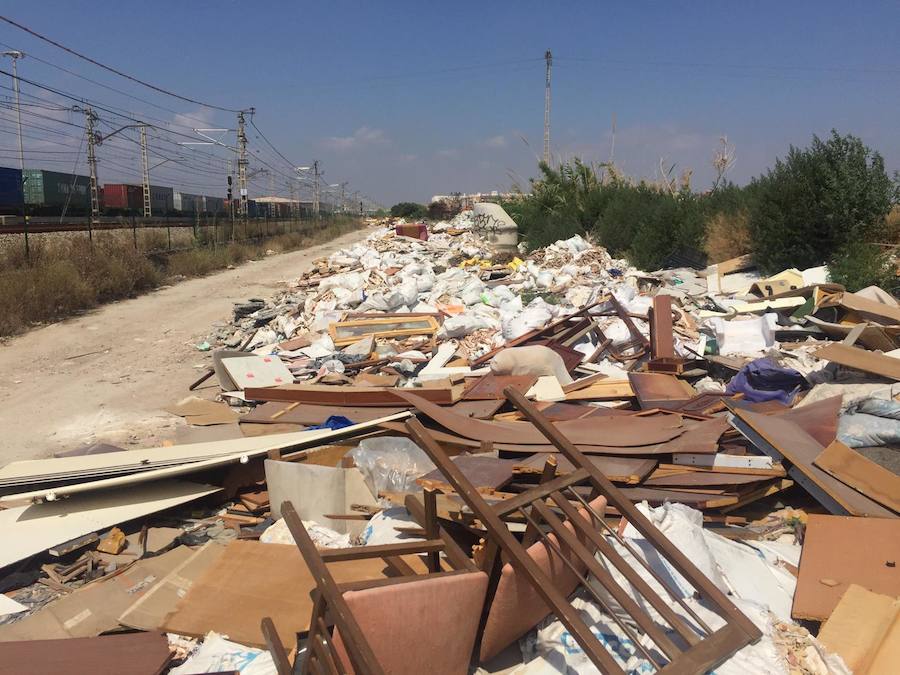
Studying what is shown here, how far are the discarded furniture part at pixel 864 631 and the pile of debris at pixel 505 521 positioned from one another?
0.01 metres

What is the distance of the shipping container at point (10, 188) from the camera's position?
28.9 m

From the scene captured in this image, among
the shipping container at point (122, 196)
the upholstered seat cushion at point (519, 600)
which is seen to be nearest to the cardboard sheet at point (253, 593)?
the upholstered seat cushion at point (519, 600)

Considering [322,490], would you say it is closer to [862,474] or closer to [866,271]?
[862,474]

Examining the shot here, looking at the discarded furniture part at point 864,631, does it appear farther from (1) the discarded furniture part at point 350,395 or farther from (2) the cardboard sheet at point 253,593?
(1) the discarded furniture part at point 350,395

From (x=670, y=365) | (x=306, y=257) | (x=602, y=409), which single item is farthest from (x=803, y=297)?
(x=306, y=257)

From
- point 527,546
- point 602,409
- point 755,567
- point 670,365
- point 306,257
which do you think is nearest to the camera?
point 527,546

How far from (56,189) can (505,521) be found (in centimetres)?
3848

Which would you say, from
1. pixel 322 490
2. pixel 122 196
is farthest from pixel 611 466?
pixel 122 196

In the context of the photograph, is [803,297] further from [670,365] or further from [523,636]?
[523,636]

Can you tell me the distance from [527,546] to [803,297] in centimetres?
651

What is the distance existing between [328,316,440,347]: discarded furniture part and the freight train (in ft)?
48.8

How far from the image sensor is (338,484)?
3754mm

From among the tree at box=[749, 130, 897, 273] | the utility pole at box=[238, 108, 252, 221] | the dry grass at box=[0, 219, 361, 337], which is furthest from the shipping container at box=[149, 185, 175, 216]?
the tree at box=[749, 130, 897, 273]

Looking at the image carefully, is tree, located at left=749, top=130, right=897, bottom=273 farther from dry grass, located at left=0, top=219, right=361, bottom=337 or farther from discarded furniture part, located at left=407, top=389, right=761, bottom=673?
dry grass, located at left=0, top=219, right=361, bottom=337
